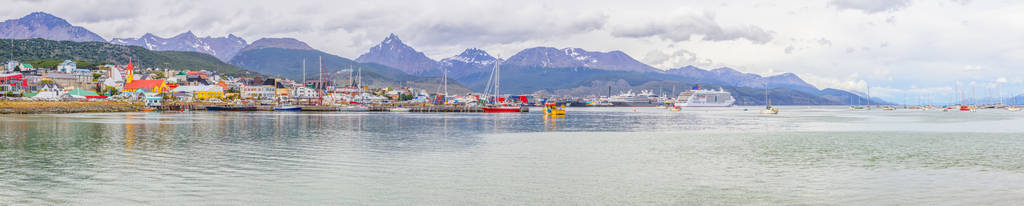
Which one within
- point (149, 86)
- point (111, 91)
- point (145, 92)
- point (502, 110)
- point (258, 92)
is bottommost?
point (502, 110)

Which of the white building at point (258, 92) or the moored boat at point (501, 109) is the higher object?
the white building at point (258, 92)

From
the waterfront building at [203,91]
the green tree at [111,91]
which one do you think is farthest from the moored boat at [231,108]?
the green tree at [111,91]

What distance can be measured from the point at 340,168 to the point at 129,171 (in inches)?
278

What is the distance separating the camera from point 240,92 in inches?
7249

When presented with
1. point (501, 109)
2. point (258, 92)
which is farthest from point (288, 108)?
point (258, 92)

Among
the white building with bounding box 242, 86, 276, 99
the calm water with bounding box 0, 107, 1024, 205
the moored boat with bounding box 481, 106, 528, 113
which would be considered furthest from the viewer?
the white building with bounding box 242, 86, 276, 99

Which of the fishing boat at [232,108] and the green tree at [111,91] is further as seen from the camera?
the green tree at [111,91]

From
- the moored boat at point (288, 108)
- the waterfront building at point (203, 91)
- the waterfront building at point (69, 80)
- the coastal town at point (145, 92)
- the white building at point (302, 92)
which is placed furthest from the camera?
the white building at point (302, 92)

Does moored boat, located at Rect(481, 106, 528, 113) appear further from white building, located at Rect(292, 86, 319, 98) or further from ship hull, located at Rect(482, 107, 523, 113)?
white building, located at Rect(292, 86, 319, 98)

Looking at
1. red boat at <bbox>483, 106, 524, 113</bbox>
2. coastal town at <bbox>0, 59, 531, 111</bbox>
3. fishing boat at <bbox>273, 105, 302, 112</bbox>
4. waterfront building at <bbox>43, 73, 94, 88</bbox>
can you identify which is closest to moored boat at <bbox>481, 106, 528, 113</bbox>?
red boat at <bbox>483, 106, 524, 113</bbox>

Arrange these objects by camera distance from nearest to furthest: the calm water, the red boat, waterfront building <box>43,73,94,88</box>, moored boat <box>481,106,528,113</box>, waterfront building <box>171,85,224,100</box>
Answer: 1. the calm water
2. the red boat
3. moored boat <box>481,106,528,113</box>
4. waterfront building <box>171,85,224,100</box>
5. waterfront building <box>43,73,94,88</box>

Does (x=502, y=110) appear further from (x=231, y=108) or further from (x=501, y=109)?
(x=231, y=108)

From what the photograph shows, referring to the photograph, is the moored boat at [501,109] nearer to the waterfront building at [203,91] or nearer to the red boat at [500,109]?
the red boat at [500,109]

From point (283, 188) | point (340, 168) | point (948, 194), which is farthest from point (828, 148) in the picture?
point (283, 188)
